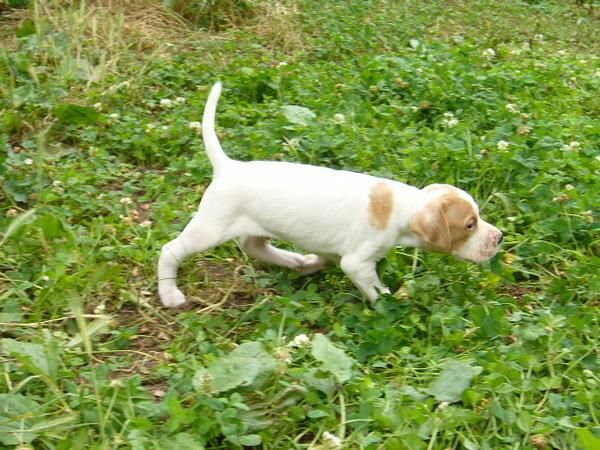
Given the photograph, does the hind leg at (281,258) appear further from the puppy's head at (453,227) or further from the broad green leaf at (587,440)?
the broad green leaf at (587,440)

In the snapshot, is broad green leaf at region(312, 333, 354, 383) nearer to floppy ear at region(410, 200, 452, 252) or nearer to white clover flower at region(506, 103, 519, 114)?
floppy ear at region(410, 200, 452, 252)

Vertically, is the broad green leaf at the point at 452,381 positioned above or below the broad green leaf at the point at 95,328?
above

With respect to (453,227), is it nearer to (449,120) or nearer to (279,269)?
(279,269)

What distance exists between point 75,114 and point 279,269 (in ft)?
7.10

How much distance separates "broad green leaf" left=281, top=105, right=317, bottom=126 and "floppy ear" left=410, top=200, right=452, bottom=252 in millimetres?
1839

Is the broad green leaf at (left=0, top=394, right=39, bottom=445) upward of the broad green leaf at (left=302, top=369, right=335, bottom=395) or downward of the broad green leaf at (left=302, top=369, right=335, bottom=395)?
downward

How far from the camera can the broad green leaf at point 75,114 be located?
19.7ft

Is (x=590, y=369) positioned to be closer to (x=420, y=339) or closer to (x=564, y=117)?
(x=420, y=339)

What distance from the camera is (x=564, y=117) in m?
6.14

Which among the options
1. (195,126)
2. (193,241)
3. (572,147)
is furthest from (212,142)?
(572,147)

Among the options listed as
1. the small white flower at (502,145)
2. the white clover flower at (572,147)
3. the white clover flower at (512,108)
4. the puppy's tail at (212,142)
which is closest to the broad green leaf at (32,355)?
the puppy's tail at (212,142)

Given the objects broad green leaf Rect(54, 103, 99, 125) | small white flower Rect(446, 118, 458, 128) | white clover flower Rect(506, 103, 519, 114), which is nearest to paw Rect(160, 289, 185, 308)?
broad green leaf Rect(54, 103, 99, 125)

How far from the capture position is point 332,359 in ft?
11.7

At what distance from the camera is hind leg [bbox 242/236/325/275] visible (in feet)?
15.2
